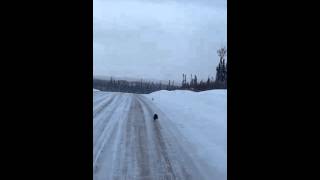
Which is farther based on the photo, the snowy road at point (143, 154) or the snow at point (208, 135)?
the snow at point (208, 135)

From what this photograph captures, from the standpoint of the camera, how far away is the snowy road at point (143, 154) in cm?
825

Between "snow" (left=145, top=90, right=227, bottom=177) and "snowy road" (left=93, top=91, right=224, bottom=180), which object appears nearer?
"snowy road" (left=93, top=91, right=224, bottom=180)

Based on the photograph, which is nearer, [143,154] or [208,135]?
[143,154]

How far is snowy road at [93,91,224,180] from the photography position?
8.25 meters

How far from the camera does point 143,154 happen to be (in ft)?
32.7
